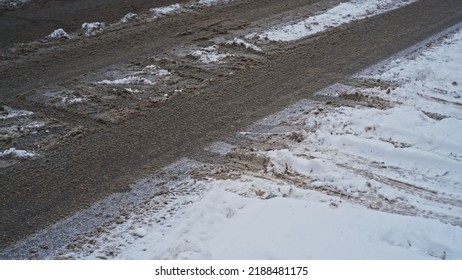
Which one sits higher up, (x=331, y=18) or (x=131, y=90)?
(x=331, y=18)

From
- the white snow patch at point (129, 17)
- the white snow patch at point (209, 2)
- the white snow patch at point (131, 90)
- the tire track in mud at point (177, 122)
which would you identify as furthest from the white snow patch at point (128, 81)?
the white snow patch at point (209, 2)

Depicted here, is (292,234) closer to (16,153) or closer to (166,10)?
(16,153)

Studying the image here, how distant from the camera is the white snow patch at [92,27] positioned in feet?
26.8

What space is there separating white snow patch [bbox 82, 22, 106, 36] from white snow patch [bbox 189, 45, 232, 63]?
6.09 feet

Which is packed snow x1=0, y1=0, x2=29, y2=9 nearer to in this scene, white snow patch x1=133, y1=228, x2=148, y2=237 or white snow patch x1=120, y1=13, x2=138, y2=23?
white snow patch x1=120, y1=13, x2=138, y2=23

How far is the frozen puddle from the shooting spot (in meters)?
8.15

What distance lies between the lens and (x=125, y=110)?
593 centimetres

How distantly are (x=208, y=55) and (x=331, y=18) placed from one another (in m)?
2.74

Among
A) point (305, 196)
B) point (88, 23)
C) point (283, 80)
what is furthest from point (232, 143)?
point (88, 23)

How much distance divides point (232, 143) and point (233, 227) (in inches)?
59.3

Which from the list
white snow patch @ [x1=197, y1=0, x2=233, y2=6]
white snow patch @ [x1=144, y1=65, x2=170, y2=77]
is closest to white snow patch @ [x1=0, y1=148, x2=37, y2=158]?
white snow patch @ [x1=144, y1=65, x2=170, y2=77]

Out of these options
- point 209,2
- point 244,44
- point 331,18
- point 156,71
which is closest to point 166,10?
point 209,2

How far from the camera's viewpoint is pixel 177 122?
5.73 m
